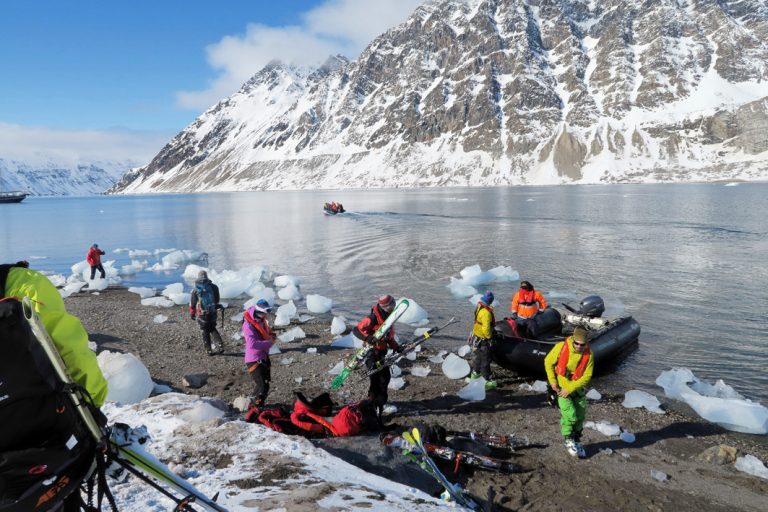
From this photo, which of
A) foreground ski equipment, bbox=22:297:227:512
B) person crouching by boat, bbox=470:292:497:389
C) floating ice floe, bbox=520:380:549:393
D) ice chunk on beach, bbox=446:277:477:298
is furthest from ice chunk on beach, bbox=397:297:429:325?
foreground ski equipment, bbox=22:297:227:512

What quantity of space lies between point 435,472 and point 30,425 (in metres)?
5.18

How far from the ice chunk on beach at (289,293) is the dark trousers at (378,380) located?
38.8 ft

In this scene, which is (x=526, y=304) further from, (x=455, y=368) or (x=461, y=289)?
(x=461, y=289)

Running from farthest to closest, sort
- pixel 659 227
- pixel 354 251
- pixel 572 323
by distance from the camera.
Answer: pixel 659 227 < pixel 354 251 < pixel 572 323

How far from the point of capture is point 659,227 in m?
41.1

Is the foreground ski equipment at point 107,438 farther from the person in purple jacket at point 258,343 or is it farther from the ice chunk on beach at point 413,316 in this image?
the ice chunk on beach at point 413,316

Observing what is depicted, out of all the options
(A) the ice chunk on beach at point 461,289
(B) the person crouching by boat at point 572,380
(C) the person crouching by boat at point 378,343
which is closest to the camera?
(B) the person crouching by boat at point 572,380

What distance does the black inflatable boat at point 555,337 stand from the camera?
11.0m

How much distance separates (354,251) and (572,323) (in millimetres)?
21805

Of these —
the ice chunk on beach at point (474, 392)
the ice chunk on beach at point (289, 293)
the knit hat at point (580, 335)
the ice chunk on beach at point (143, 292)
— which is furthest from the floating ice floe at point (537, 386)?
the ice chunk on beach at point (143, 292)

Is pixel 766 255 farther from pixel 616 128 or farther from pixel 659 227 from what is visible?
pixel 616 128

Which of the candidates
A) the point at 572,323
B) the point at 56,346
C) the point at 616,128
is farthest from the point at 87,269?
the point at 616,128

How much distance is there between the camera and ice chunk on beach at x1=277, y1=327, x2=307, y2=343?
14.0 m

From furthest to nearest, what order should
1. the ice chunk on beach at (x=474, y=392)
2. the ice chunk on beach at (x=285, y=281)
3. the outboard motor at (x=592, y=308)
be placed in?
the ice chunk on beach at (x=285, y=281) < the outboard motor at (x=592, y=308) < the ice chunk on beach at (x=474, y=392)
